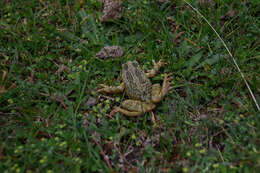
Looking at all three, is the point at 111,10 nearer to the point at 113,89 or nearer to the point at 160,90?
the point at 113,89

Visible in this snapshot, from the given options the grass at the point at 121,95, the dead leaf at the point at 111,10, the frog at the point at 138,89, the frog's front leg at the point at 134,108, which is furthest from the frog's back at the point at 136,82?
the dead leaf at the point at 111,10

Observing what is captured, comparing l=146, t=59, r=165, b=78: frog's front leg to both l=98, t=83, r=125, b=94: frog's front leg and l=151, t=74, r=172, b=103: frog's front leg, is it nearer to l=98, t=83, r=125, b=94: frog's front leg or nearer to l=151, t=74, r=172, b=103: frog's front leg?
l=151, t=74, r=172, b=103: frog's front leg

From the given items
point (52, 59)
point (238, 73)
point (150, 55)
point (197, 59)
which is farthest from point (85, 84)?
point (238, 73)

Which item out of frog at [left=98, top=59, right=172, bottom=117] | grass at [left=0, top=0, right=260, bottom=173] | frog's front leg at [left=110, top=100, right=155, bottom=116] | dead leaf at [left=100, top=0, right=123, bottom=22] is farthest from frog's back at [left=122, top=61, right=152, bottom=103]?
dead leaf at [left=100, top=0, right=123, bottom=22]

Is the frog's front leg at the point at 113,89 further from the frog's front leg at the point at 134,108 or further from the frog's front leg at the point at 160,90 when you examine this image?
the frog's front leg at the point at 160,90

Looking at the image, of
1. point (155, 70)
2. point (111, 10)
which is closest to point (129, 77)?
point (155, 70)

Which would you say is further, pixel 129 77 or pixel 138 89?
pixel 129 77
